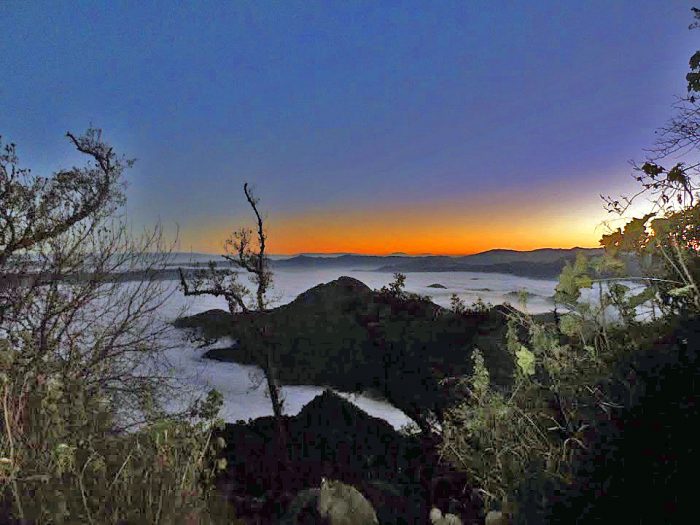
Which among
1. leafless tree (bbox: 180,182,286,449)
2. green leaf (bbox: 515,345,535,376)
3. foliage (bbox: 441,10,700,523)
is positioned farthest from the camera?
leafless tree (bbox: 180,182,286,449)

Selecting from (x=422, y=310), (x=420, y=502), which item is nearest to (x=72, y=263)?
(x=422, y=310)

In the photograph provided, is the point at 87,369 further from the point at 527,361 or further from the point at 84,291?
the point at 527,361

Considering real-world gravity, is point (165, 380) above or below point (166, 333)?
below

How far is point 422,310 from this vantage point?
12445mm

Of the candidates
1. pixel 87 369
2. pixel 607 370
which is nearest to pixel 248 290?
pixel 87 369

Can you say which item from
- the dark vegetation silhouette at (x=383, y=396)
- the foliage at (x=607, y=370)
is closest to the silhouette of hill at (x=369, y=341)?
the dark vegetation silhouette at (x=383, y=396)

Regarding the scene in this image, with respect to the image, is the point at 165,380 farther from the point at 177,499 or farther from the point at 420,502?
the point at 177,499

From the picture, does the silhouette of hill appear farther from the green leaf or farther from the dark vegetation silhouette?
the green leaf

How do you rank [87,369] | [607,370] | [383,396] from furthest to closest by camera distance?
1. [383,396]
2. [87,369]
3. [607,370]

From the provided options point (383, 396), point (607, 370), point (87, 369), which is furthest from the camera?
point (383, 396)

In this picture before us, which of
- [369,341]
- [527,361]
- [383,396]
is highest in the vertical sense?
[527,361]

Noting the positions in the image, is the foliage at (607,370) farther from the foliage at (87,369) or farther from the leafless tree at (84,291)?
the leafless tree at (84,291)

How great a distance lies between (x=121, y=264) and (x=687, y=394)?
12.4m

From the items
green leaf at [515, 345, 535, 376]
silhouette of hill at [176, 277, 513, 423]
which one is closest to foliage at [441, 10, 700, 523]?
green leaf at [515, 345, 535, 376]
